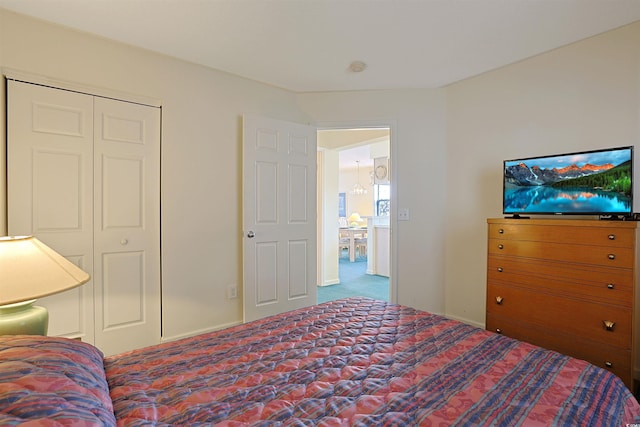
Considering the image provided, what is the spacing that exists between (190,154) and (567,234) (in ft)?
9.77

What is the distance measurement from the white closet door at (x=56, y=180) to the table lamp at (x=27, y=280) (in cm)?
101

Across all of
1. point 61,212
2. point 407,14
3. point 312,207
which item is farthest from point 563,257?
point 61,212

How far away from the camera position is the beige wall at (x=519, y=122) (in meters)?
2.45

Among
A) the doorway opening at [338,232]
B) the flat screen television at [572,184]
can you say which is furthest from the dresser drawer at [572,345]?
the doorway opening at [338,232]

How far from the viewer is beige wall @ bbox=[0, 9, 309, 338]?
2578mm

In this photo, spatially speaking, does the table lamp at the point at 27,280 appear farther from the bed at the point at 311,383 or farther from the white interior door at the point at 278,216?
the white interior door at the point at 278,216

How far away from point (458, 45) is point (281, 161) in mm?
1885

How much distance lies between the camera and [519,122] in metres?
3.00

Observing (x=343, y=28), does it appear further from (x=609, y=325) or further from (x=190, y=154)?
(x=609, y=325)

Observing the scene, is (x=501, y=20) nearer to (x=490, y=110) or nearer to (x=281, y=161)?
(x=490, y=110)

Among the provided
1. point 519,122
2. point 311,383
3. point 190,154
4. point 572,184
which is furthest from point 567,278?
point 190,154

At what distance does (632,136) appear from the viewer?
2371mm

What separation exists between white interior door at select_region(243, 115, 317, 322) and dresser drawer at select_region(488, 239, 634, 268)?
186 centimetres

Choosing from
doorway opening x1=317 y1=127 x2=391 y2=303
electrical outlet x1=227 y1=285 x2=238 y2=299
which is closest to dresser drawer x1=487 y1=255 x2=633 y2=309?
doorway opening x1=317 y1=127 x2=391 y2=303
